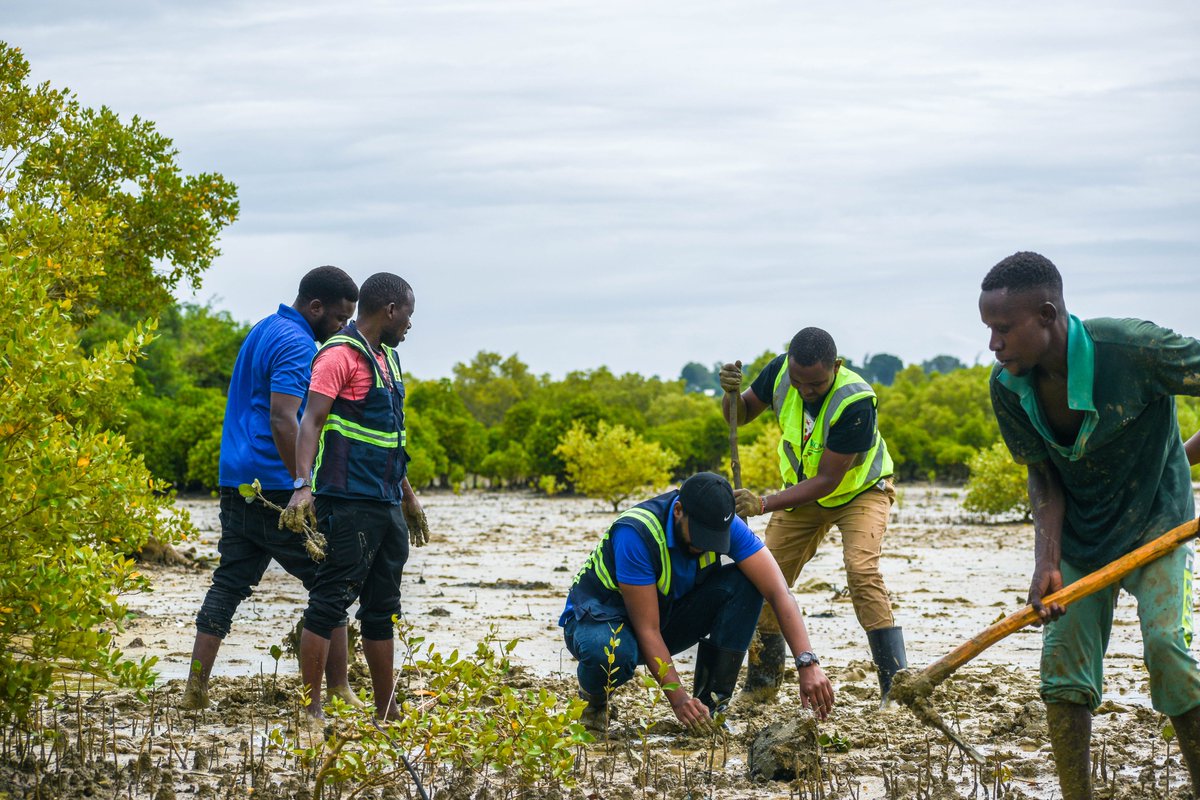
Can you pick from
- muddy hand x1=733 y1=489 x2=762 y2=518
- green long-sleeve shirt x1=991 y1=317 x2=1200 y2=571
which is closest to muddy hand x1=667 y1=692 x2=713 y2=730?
muddy hand x1=733 y1=489 x2=762 y2=518

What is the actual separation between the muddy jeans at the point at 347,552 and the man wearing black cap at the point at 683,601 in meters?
0.88

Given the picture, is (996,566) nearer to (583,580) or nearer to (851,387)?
(851,387)

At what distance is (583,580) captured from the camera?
571cm

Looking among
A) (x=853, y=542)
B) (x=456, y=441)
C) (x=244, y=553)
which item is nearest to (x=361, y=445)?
(x=244, y=553)

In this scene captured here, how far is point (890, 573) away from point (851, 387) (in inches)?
262

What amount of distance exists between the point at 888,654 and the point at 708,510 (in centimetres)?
150

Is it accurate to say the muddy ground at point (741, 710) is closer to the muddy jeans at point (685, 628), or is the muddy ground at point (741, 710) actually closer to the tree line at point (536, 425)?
the muddy jeans at point (685, 628)

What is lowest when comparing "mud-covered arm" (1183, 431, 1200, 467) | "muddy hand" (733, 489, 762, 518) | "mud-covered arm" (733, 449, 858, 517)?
"muddy hand" (733, 489, 762, 518)

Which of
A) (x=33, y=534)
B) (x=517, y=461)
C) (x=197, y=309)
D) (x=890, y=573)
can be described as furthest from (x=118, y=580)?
(x=197, y=309)

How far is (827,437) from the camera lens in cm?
Answer: 611

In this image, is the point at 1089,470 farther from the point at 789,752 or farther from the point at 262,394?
the point at 262,394

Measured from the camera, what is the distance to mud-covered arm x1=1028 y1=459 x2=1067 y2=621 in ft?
13.4

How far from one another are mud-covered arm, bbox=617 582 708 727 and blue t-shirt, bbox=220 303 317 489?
5.55ft

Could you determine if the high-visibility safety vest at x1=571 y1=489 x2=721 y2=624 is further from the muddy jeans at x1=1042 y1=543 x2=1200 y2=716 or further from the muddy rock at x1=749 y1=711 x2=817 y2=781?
the muddy jeans at x1=1042 y1=543 x2=1200 y2=716
